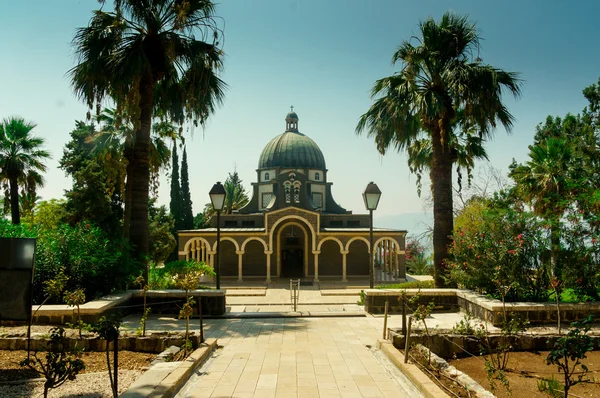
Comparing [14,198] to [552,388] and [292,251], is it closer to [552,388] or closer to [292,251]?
[292,251]

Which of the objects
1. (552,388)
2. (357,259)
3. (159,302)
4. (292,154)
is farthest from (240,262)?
(552,388)

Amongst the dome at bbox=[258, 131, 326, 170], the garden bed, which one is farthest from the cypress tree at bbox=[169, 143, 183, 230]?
the garden bed

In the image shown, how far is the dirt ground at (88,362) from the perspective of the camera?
6.44 m

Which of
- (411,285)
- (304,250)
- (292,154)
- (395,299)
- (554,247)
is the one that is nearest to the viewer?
(554,247)

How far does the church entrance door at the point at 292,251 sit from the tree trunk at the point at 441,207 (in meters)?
22.3

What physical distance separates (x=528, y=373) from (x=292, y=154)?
35.8 m

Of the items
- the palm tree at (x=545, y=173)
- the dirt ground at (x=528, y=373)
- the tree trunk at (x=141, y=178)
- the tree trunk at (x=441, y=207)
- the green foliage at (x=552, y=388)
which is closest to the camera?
the green foliage at (x=552, y=388)

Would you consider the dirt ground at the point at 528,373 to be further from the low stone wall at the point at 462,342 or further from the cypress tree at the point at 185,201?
the cypress tree at the point at 185,201

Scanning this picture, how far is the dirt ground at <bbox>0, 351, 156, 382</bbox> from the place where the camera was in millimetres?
6438

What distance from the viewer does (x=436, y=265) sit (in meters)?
13.9

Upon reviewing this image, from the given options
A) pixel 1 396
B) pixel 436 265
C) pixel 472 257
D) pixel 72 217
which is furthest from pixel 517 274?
pixel 72 217

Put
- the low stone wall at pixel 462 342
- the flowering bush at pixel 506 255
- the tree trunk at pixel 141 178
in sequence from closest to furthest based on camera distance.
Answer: the low stone wall at pixel 462 342 < the flowering bush at pixel 506 255 < the tree trunk at pixel 141 178

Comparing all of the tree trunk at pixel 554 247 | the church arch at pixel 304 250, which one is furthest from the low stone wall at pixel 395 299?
the church arch at pixel 304 250

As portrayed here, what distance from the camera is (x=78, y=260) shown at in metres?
11.1
